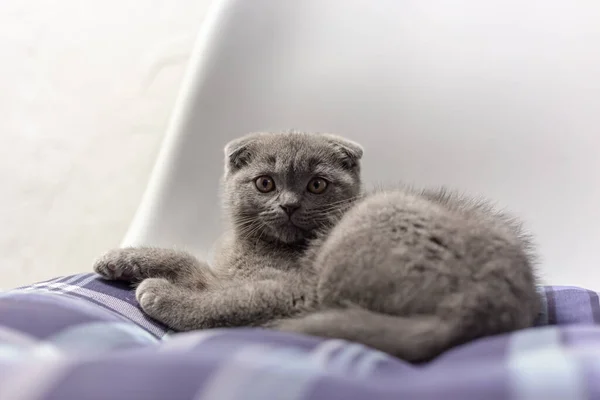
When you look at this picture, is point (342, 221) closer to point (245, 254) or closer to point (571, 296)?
point (245, 254)

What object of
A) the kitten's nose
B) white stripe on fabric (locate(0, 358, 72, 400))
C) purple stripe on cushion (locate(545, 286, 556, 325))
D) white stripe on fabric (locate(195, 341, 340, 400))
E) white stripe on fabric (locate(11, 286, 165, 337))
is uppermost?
the kitten's nose

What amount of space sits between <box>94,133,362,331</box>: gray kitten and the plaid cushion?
13.8 inches

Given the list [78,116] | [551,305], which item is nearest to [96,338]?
[551,305]

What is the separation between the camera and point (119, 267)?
153 centimetres

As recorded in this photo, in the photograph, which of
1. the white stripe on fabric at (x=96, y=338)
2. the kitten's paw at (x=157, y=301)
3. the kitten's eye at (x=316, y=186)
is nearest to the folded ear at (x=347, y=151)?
the kitten's eye at (x=316, y=186)

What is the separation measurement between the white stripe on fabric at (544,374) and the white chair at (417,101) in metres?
1.06

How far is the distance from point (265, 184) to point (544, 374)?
2.98 feet

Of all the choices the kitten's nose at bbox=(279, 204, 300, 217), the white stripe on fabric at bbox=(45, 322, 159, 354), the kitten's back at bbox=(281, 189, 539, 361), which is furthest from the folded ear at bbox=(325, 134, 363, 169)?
the white stripe on fabric at bbox=(45, 322, 159, 354)

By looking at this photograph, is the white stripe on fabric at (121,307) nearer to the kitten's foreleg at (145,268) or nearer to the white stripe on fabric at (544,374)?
the kitten's foreleg at (145,268)

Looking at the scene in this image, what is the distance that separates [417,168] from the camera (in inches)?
79.0

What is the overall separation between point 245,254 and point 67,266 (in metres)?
1.19

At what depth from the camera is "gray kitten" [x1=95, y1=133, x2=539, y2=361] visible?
99cm

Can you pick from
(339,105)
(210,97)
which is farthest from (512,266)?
(210,97)

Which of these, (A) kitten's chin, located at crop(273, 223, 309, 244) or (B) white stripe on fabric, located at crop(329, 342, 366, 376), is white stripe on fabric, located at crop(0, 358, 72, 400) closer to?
(B) white stripe on fabric, located at crop(329, 342, 366, 376)
